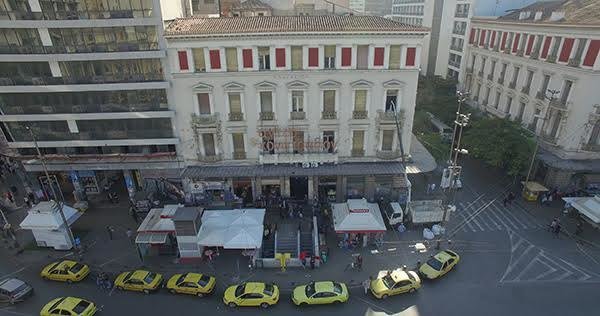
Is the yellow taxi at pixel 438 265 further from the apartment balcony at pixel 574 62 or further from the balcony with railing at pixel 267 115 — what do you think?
the apartment balcony at pixel 574 62

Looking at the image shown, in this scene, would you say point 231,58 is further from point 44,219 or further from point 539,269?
point 539,269

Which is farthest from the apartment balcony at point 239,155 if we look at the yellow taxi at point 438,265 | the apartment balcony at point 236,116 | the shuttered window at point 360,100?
the yellow taxi at point 438,265

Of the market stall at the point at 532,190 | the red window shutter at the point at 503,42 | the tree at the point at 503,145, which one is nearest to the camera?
the market stall at the point at 532,190

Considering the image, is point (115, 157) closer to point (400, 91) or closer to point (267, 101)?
point (267, 101)

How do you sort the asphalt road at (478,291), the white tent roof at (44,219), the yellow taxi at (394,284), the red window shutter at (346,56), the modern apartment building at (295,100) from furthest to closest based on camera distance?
the red window shutter at (346,56) → the modern apartment building at (295,100) → the white tent roof at (44,219) → the yellow taxi at (394,284) → the asphalt road at (478,291)

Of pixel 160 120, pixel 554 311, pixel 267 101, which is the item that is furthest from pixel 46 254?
pixel 554 311

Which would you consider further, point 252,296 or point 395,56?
point 395,56

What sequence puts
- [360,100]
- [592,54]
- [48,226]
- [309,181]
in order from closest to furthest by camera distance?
[48,226], [360,100], [592,54], [309,181]

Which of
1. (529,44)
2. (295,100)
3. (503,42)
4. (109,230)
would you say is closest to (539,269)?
(295,100)
